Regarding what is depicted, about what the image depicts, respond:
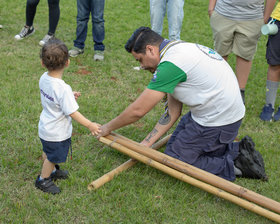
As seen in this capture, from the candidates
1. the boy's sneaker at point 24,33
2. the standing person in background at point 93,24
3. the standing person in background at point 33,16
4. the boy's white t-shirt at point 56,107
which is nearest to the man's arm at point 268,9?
the standing person in background at point 93,24

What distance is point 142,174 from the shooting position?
124 inches

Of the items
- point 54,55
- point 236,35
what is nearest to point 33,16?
point 236,35

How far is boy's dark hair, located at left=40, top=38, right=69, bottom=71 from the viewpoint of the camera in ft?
8.12

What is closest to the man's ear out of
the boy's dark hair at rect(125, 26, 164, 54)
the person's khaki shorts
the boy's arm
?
the boy's dark hair at rect(125, 26, 164, 54)

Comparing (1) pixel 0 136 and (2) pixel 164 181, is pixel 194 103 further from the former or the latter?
(1) pixel 0 136

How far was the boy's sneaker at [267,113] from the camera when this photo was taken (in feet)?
14.4

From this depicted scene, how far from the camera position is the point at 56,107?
2.58 m

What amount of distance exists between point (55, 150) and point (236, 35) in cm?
286

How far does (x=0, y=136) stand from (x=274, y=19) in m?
3.36

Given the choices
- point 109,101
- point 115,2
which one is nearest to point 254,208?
point 109,101

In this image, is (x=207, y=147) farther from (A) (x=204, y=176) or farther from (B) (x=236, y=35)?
(B) (x=236, y=35)

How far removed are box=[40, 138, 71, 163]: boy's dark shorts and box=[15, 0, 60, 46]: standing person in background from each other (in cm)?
363

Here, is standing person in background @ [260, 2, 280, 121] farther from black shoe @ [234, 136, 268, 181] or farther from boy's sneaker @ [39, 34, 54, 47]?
boy's sneaker @ [39, 34, 54, 47]

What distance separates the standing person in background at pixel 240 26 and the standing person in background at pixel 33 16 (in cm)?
273
